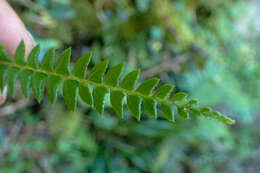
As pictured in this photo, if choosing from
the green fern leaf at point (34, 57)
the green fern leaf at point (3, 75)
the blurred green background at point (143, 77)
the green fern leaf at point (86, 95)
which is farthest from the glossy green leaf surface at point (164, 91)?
the blurred green background at point (143, 77)

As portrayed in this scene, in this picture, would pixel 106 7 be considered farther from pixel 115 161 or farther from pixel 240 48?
Result: pixel 240 48

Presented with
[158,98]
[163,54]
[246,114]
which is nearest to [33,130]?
[163,54]

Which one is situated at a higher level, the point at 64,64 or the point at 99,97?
the point at 64,64

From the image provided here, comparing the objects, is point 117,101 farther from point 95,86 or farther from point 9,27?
point 9,27

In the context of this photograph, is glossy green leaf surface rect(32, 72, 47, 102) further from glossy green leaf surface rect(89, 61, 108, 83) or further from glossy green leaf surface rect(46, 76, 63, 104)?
glossy green leaf surface rect(89, 61, 108, 83)

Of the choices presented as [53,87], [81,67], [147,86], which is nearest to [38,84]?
[53,87]

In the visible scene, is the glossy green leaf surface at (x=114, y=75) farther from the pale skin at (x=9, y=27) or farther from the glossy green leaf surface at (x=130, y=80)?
the pale skin at (x=9, y=27)
